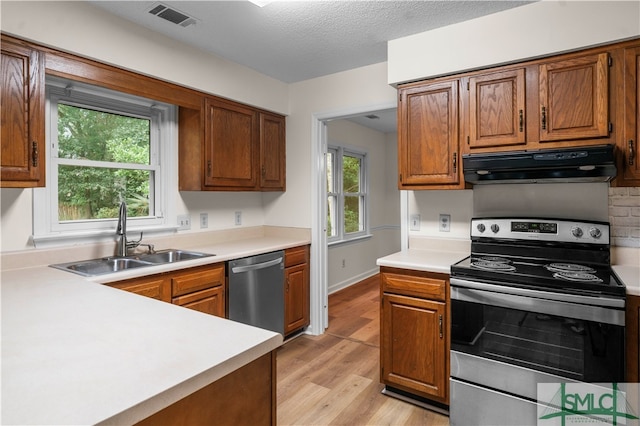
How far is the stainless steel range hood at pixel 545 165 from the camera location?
1887 millimetres

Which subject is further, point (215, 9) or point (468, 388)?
point (215, 9)

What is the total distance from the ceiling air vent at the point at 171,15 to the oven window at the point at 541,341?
239 centimetres

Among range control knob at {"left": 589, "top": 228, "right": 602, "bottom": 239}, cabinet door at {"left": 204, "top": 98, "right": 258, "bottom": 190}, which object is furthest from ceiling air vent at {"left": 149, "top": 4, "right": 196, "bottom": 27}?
range control knob at {"left": 589, "top": 228, "right": 602, "bottom": 239}

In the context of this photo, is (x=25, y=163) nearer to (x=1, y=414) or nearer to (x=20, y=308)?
(x=20, y=308)

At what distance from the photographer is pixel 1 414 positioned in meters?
0.66

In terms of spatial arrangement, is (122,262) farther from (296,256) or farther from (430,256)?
(430,256)

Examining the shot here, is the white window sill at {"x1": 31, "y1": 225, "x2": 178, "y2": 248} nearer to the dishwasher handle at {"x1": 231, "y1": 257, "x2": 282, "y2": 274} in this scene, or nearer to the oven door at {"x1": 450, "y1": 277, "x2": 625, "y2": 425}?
the dishwasher handle at {"x1": 231, "y1": 257, "x2": 282, "y2": 274}

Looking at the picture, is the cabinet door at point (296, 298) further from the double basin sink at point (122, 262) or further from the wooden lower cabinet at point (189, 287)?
the double basin sink at point (122, 262)

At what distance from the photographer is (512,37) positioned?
7.32 feet

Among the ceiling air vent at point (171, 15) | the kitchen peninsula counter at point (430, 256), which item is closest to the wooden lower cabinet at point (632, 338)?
the kitchen peninsula counter at point (430, 256)

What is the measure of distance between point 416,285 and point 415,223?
28.0 inches

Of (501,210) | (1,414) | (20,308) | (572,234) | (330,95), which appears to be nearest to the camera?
(1,414)

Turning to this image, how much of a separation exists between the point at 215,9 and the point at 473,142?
180 centimetres

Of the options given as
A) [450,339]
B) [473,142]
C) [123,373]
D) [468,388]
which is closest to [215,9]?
[473,142]
